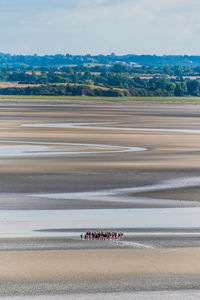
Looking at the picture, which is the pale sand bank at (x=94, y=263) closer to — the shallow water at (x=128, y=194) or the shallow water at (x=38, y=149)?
the shallow water at (x=128, y=194)

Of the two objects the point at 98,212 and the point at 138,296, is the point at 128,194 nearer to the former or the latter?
the point at 98,212

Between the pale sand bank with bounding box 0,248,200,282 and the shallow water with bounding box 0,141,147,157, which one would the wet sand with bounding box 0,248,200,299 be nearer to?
the pale sand bank with bounding box 0,248,200,282

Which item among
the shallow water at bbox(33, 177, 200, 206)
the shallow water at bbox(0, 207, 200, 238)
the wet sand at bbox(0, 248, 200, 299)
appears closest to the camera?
the wet sand at bbox(0, 248, 200, 299)

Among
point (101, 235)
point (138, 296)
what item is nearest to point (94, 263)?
point (138, 296)

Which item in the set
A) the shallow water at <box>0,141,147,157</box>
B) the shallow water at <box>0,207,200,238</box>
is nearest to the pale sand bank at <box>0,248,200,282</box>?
the shallow water at <box>0,207,200,238</box>

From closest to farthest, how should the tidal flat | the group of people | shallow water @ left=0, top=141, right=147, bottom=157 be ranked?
the tidal flat < the group of people < shallow water @ left=0, top=141, right=147, bottom=157

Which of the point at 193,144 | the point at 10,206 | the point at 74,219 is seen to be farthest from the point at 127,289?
the point at 193,144
